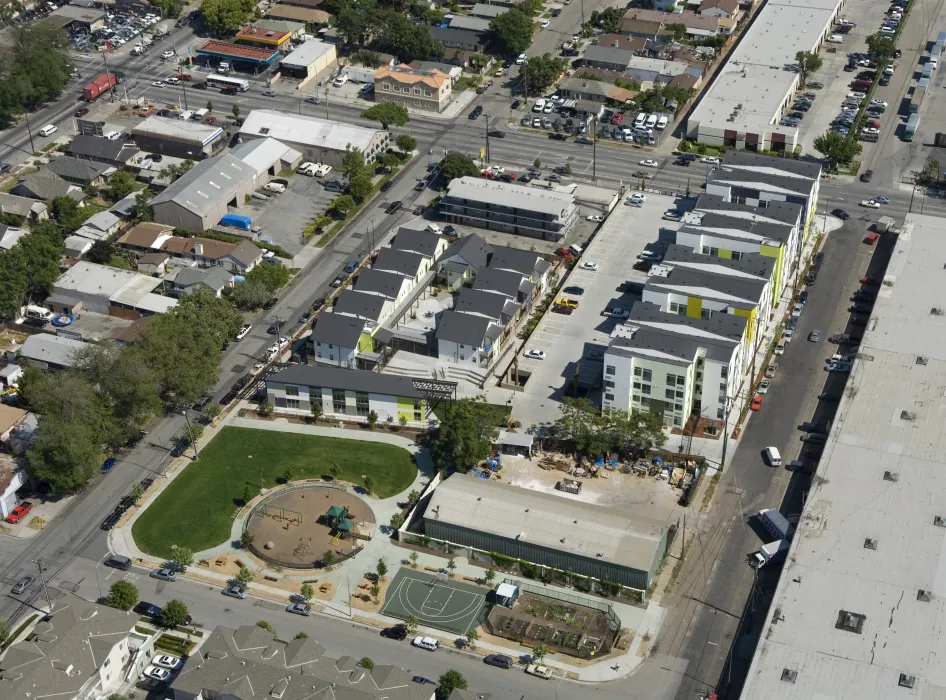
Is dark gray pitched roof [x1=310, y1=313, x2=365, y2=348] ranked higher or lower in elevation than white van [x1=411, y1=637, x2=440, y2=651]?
higher

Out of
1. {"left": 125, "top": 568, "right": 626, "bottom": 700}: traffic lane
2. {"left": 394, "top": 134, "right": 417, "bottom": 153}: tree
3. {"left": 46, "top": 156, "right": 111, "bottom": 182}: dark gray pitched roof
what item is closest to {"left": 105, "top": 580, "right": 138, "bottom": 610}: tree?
{"left": 125, "top": 568, "right": 626, "bottom": 700}: traffic lane

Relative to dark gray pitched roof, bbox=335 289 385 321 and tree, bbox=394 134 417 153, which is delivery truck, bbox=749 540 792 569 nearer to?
dark gray pitched roof, bbox=335 289 385 321

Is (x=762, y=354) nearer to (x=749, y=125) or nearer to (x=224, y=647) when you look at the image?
(x=749, y=125)

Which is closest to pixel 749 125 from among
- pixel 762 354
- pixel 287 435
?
pixel 762 354

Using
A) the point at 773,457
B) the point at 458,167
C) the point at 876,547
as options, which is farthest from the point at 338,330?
the point at 876,547

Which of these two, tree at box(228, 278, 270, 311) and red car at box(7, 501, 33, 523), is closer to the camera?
red car at box(7, 501, 33, 523)

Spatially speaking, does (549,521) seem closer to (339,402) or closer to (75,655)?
(339,402)

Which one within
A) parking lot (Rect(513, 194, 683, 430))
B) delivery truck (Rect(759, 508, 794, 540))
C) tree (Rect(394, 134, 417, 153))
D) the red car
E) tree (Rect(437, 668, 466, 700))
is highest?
tree (Rect(437, 668, 466, 700))

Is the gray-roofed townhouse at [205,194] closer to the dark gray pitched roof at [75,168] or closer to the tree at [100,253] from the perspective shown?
the tree at [100,253]
